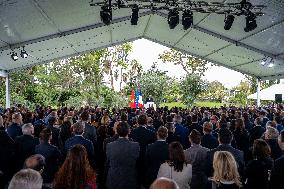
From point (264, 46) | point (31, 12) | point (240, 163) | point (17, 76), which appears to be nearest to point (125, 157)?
point (240, 163)

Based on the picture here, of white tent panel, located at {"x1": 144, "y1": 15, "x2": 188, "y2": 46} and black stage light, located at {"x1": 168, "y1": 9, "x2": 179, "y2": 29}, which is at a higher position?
white tent panel, located at {"x1": 144, "y1": 15, "x2": 188, "y2": 46}

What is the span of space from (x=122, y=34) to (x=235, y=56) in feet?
22.0

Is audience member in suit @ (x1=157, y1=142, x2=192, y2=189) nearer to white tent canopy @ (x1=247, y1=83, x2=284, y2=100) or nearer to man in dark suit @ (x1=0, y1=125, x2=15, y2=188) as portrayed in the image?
man in dark suit @ (x1=0, y1=125, x2=15, y2=188)

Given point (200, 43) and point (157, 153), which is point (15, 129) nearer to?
point (157, 153)

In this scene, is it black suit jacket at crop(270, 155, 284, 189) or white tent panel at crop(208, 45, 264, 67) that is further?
white tent panel at crop(208, 45, 264, 67)

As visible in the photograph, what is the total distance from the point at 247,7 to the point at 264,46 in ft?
17.5

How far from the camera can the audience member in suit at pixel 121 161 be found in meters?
5.36

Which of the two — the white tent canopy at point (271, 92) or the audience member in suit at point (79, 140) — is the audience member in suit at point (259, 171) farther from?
the white tent canopy at point (271, 92)

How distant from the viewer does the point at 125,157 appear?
211 inches

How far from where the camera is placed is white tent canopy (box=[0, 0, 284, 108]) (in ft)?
37.5

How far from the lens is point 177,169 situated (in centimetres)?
429

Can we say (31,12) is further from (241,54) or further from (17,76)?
(17,76)

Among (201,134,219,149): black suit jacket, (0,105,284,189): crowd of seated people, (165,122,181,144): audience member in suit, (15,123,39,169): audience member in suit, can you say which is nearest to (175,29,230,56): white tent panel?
(0,105,284,189): crowd of seated people

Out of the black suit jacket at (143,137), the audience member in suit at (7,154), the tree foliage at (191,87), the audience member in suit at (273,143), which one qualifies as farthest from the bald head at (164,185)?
the tree foliage at (191,87)
